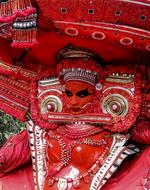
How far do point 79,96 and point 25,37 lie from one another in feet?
1.82

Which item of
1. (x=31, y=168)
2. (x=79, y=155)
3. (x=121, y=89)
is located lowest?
(x=31, y=168)

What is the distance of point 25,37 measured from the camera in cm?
297

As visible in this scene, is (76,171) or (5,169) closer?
(76,171)

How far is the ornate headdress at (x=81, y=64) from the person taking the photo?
333cm

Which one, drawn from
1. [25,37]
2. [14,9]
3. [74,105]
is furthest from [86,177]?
[14,9]

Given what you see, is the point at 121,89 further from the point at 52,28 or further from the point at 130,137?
the point at 52,28

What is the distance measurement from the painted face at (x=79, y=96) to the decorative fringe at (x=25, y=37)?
1.54ft

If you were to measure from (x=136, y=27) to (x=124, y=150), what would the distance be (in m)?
0.69

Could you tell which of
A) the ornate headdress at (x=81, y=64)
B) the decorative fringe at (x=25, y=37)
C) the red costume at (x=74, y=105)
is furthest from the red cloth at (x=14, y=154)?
the decorative fringe at (x=25, y=37)

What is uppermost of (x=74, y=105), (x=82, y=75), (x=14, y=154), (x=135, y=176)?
(x=82, y=75)

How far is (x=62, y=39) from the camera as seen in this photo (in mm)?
3230

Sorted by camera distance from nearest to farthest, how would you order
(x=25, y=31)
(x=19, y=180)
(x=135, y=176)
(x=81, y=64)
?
(x=25, y=31) < (x=135, y=176) < (x=81, y=64) < (x=19, y=180)

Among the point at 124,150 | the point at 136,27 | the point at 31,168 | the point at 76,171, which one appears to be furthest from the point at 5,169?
the point at 136,27

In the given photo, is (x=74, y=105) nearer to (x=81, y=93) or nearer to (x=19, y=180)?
(x=81, y=93)
